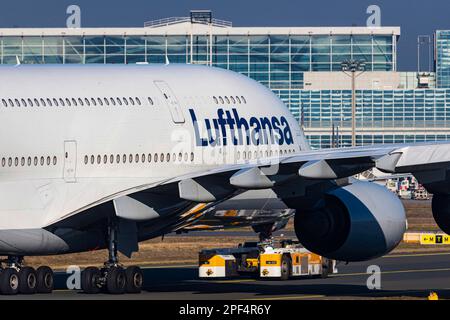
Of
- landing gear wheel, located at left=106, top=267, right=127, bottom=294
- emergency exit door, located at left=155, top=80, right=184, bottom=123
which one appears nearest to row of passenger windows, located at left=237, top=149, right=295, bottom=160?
emergency exit door, located at left=155, top=80, right=184, bottom=123

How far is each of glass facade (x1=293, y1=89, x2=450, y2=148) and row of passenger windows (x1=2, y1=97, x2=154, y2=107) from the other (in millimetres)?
134854

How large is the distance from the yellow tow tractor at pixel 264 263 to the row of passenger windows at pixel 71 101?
1156 centimetres

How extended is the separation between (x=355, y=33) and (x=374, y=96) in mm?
10003

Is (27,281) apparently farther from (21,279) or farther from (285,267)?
(285,267)

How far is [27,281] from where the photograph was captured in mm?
39781

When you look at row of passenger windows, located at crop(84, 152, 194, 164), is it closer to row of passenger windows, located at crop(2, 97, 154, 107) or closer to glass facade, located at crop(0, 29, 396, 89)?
row of passenger windows, located at crop(2, 97, 154, 107)

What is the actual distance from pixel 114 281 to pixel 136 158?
3626mm

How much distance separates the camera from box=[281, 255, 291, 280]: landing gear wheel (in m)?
49.6

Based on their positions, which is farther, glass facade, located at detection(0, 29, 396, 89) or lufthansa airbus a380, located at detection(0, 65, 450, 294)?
glass facade, located at detection(0, 29, 396, 89)

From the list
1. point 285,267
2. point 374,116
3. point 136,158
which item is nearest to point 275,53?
point 374,116

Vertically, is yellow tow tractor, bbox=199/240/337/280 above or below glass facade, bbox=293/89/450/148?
below
